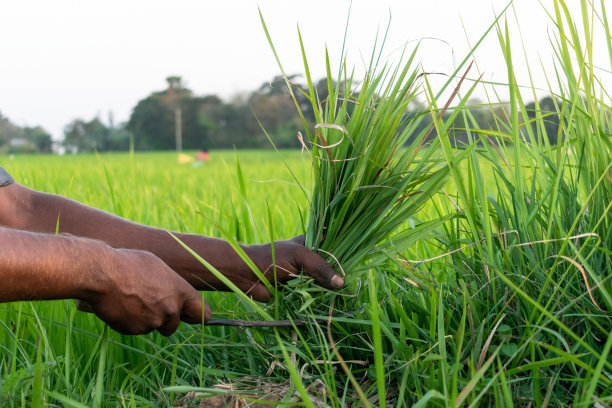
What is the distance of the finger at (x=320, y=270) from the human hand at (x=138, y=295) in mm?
275

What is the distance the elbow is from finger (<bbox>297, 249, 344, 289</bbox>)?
0.94 meters

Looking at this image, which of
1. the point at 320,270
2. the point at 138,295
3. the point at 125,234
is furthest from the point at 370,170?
the point at 125,234

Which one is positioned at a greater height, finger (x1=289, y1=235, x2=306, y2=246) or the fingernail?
finger (x1=289, y1=235, x2=306, y2=246)

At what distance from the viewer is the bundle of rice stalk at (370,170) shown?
124 centimetres

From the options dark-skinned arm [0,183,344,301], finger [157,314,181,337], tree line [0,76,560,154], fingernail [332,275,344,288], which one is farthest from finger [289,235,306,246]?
tree line [0,76,560,154]

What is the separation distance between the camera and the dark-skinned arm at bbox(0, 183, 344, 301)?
4.61ft

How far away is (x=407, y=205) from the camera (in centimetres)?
129

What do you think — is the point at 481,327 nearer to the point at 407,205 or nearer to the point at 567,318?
the point at 567,318

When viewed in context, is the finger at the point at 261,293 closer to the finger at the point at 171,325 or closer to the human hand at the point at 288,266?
the human hand at the point at 288,266

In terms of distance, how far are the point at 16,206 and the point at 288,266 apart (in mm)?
936

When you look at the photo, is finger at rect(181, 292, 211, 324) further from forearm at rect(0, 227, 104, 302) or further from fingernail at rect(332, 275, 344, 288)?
fingernail at rect(332, 275, 344, 288)

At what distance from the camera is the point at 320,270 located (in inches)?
51.4

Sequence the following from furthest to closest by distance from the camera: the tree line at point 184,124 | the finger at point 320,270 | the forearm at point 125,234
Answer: the tree line at point 184,124 → the forearm at point 125,234 → the finger at point 320,270

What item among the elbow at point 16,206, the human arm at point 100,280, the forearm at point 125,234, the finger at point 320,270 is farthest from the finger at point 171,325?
the elbow at point 16,206
